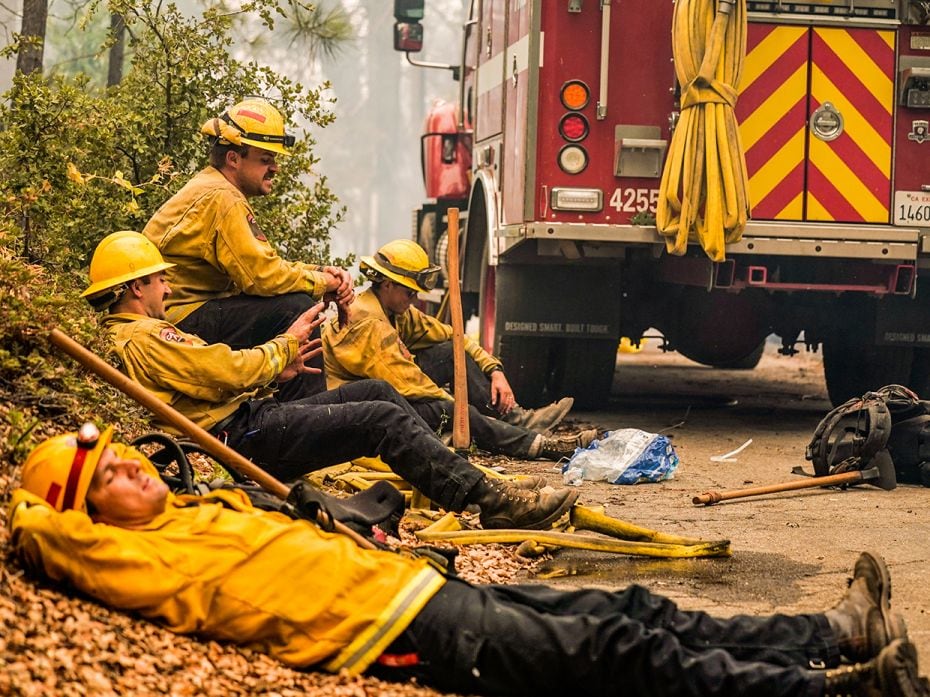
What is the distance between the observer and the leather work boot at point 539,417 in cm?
834

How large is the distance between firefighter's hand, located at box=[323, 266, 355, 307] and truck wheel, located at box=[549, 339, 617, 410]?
8.92 feet

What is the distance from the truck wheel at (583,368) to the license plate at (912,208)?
191cm

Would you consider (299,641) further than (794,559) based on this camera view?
No

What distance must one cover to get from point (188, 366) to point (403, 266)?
239 centimetres

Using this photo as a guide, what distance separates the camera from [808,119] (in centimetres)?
860

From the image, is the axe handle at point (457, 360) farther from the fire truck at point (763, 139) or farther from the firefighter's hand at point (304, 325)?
the firefighter's hand at point (304, 325)

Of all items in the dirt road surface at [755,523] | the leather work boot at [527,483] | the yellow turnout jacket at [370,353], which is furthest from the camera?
the yellow turnout jacket at [370,353]

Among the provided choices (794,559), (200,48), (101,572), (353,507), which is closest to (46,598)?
(101,572)

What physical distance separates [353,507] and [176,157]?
4851 mm

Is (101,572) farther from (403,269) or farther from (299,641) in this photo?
(403,269)

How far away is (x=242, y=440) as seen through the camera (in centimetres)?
557

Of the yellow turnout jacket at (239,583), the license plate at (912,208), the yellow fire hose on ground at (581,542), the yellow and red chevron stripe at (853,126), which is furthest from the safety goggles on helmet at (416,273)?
the yellow turnout jacket at (239,583)

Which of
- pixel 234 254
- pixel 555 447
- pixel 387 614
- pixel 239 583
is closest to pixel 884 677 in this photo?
pixel 387 614

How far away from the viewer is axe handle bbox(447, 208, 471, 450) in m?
7.43
